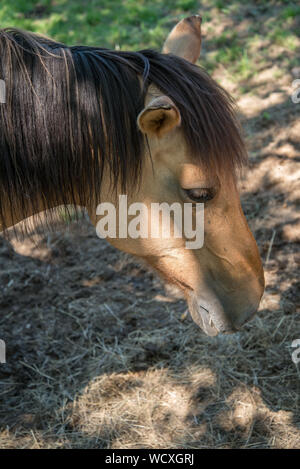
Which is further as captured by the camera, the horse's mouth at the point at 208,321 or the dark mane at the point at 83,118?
the horse's mouth at the point at 208,321

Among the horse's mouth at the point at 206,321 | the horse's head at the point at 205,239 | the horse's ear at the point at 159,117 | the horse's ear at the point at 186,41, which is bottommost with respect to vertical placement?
the horse's mouth at the point at 206,321

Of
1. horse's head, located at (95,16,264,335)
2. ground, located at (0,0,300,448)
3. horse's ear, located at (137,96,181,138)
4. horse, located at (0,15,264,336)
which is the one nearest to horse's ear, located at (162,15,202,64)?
horse, located at (0,15,264,336)

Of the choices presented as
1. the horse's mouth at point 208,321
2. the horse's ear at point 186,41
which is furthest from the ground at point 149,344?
the horse's ear at point 186,41

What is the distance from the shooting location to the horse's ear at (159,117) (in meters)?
1.64

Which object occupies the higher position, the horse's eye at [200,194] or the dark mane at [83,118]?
the dark mane at [83,118]

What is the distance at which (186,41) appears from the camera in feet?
7.57

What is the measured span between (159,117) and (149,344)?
6.32ft

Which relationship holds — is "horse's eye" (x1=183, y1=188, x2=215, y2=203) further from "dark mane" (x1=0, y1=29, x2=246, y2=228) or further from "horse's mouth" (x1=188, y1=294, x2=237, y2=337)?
"horse's mouth" (x1=188, y1=294, x2=237, y2=337)

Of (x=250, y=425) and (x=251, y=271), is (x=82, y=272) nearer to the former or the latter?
(x=250, y=425)

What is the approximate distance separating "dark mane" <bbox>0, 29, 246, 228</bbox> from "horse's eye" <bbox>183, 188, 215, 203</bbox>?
3.9 inches

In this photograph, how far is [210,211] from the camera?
6.35 feet

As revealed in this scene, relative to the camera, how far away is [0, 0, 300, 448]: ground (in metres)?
2.78

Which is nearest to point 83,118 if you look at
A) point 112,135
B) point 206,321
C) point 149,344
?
point 112,135

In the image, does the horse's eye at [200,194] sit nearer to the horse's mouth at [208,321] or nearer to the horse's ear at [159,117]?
the horse's ear at [159,117]
